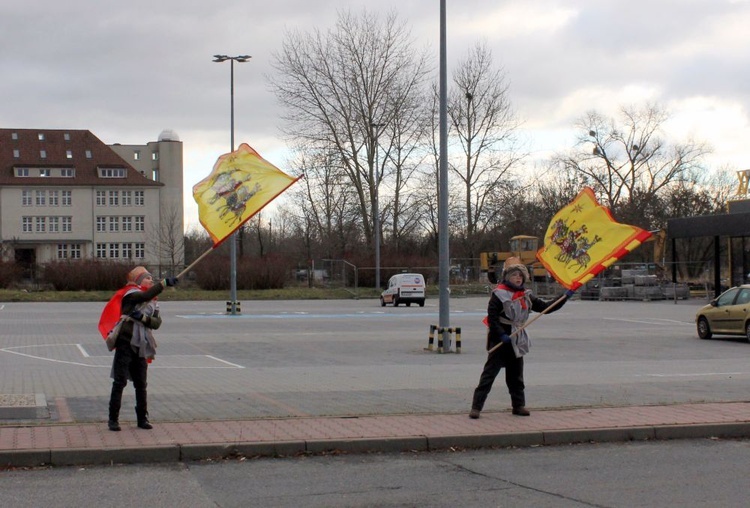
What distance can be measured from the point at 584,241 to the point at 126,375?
530 cm

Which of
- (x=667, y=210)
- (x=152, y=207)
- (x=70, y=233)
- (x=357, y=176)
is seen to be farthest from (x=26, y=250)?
(x=667, y=210)

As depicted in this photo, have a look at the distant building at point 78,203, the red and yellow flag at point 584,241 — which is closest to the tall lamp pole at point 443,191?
the red and yellow flag at point 584,241

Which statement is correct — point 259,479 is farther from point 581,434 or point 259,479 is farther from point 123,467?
point 581,434

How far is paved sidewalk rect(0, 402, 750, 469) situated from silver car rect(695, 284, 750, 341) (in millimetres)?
14452

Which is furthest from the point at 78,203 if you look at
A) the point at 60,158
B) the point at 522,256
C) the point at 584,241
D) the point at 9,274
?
the point at 584,241

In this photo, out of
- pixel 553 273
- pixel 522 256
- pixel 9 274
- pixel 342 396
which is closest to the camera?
pixel 553 273

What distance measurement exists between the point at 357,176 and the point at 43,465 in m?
59.7

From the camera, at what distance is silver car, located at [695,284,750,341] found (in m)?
24.2

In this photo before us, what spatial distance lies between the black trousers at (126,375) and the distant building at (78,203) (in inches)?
3263

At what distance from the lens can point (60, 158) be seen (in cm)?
9719

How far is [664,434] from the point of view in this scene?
968 centimetres

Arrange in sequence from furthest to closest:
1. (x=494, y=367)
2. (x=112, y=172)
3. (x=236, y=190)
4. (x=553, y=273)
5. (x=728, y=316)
→ (x=112, y=172), (x=728, y=316), (x=553, y=273), (x=236, y=190), (x=494, y=367)

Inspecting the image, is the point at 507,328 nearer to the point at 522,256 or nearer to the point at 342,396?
the point at 342,396

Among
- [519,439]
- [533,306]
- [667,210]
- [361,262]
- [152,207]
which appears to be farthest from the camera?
[152,207]
